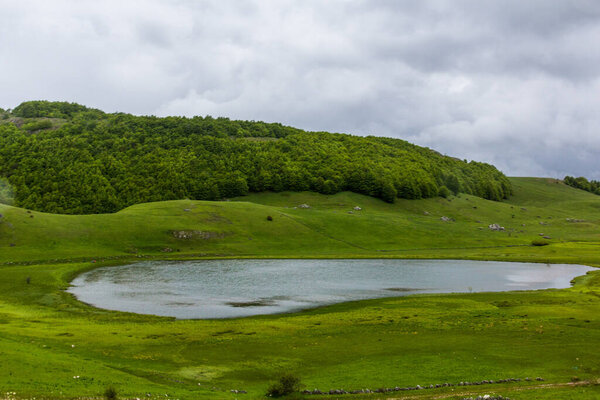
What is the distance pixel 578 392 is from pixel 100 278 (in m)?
80.4

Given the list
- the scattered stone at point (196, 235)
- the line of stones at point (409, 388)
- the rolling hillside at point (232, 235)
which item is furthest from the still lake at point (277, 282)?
the line of stones at point (409, 388)

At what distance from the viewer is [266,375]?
3416 centimetres

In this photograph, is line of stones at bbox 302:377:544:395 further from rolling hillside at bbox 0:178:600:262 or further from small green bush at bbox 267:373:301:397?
rolling hillside at bbox 0:178:600:262

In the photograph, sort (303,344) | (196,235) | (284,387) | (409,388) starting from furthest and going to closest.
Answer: (196,235) < (303,344) < (409,388) < (284,387)

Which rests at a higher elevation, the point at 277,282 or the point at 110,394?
the point at 110,394

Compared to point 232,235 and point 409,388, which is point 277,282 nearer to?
point 409,388

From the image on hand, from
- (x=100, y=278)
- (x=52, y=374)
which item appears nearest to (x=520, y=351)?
(x=52, y=374)

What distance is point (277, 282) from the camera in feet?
275

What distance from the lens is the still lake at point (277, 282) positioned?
65.5 metres

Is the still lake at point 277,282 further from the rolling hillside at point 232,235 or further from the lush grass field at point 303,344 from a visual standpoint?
the rolling hillside at point 232,235

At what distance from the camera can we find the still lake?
2579 inches

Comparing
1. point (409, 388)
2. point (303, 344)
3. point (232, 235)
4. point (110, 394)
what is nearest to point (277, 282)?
point (303, 344)

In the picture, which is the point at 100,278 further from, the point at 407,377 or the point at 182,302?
the point at 407,377

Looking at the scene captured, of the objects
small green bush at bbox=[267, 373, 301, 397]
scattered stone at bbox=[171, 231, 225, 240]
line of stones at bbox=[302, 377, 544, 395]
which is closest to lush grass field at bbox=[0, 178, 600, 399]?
line of stones at bbox=[302, 377, 544, 395]
